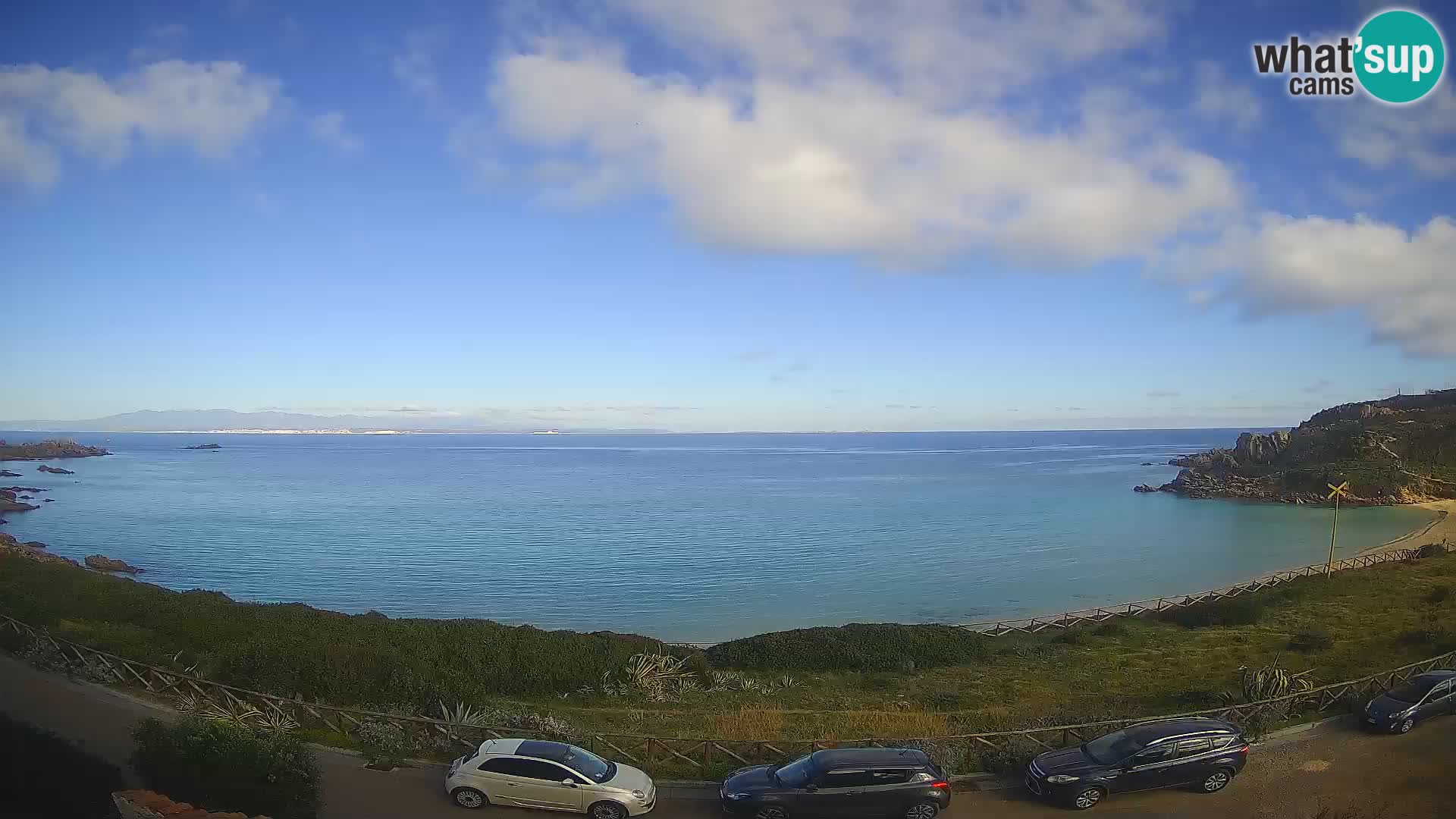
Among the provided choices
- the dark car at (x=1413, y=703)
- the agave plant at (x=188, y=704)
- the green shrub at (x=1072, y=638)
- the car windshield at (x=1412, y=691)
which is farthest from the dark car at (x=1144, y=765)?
the agave plant at (x=188, y=704)

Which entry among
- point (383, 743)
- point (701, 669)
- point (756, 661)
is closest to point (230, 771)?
point (383, 743)

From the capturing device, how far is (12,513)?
79.6 m

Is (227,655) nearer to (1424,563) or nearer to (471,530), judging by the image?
(471,530)

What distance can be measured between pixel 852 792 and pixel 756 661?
1708cm

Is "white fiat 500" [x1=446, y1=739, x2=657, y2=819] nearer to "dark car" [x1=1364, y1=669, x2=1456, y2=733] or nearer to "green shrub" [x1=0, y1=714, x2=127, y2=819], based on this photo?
"green shrub" [x1=0, y1=714, x2=127, y2=819]

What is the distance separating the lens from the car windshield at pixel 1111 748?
14312 millimetres

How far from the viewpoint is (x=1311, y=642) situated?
91.5 feet

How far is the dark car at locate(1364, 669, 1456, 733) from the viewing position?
1700 centimetres

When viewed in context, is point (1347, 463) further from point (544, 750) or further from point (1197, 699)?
point (544, 750)

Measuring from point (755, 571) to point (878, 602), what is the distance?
10.7 m

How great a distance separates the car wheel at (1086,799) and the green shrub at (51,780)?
49.1 ft

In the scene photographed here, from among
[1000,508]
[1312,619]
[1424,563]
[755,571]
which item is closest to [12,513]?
[755,571]

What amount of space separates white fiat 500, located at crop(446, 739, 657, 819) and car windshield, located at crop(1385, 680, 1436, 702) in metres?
16.5

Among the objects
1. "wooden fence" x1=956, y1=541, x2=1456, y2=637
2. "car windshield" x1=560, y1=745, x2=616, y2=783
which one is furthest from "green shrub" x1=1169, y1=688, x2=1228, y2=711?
"car windshield" x1=560, y1=745, x2=616, y2=783
